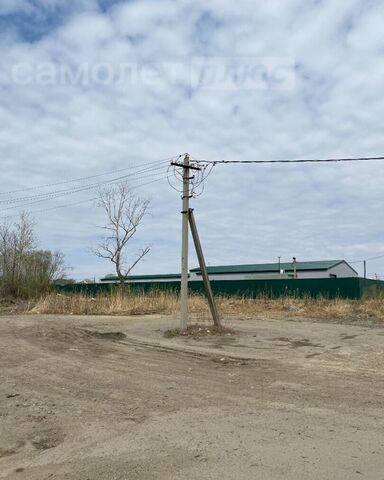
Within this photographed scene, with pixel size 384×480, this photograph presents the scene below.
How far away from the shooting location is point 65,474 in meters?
4.98

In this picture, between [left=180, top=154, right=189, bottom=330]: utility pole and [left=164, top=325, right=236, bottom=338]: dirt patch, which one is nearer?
[left=164, top=325, right=236, bottom=338]: dirt patch

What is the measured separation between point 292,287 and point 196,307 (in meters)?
9.97

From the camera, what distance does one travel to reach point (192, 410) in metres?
7.20

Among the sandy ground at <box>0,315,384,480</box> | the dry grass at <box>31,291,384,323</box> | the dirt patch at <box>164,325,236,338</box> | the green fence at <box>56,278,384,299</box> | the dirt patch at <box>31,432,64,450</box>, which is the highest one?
the green fence at <box>56,278,384,299</box>

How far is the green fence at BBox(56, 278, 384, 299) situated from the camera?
32.2 meters

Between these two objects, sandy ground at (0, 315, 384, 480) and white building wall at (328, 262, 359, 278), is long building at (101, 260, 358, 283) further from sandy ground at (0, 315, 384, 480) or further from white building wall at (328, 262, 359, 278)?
sandy ground at (0, 315, 384, 480)

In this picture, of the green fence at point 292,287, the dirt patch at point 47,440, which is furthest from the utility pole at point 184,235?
the green fence at point 292,287

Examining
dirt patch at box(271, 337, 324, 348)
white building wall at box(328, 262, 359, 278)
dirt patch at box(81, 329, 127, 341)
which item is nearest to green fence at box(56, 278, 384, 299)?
dirt patch at box(81, 329, 127, 341)

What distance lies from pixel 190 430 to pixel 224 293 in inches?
1177

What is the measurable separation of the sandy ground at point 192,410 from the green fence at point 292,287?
19025 millimetres

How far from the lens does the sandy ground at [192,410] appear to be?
202 inches

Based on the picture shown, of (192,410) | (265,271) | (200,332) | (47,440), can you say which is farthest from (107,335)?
(265,271)

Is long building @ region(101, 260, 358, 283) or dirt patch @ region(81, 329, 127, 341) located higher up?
long building @ region(101, 260, 358, 283)

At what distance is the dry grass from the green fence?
3419 millimetres
